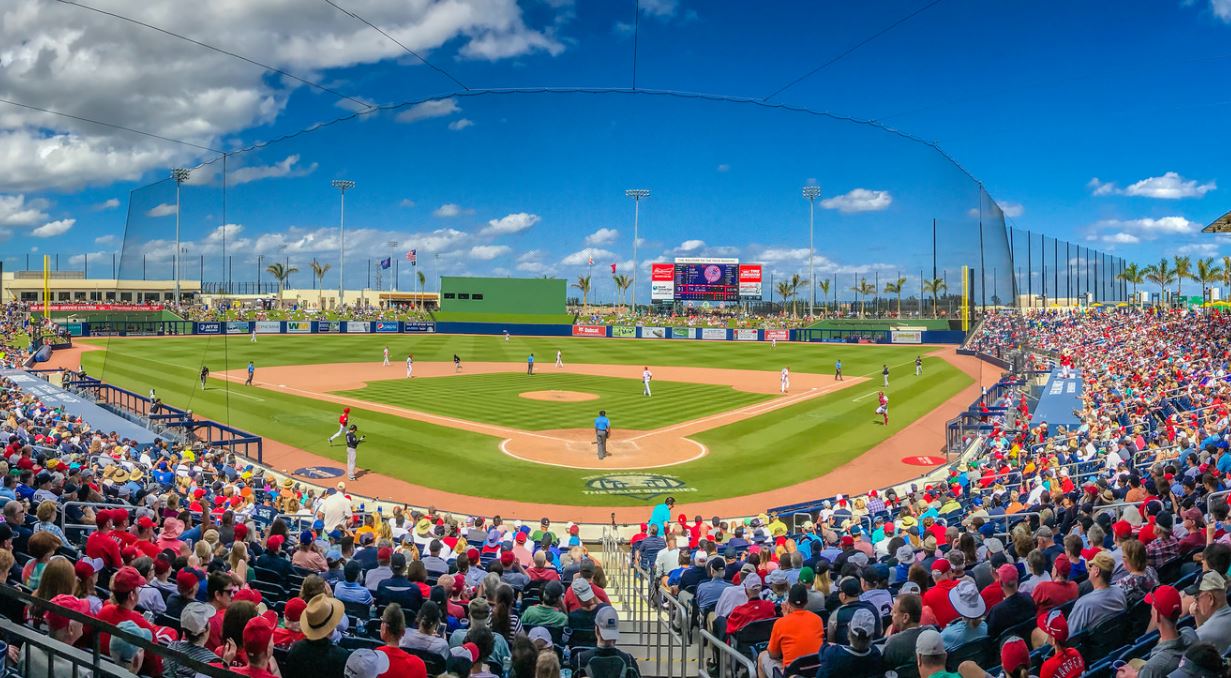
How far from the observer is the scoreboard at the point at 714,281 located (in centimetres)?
8562

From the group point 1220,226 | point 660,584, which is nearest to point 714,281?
point 1220,226

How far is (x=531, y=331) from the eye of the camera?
88.4 meters

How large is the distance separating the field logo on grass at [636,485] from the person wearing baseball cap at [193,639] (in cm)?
1600

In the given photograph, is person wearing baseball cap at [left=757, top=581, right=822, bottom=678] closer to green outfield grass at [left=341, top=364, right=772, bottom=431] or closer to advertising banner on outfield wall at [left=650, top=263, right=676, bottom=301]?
green outfield grass at [left=341, top=364, right=772, bottom=431]

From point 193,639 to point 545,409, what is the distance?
2919 cm

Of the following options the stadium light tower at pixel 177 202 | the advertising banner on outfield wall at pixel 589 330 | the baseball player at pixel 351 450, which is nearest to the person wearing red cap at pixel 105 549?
the baseball player at pixel 351 450

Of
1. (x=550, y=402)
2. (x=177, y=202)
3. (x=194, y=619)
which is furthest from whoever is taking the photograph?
(x=550, y=402)

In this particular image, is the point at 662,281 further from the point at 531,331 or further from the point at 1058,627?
the point at 1058,627

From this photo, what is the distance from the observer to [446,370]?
49781 millimetres

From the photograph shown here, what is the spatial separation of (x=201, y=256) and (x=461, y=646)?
21.0m

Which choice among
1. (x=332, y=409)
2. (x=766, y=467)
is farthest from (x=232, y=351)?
(x=766, y=467)

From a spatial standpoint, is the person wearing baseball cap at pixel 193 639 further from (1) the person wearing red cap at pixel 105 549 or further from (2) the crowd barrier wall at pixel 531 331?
(2) the crowd barrier wall at pixel 531 331

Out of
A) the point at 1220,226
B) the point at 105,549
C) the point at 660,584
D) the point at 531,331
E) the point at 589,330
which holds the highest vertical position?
the point at 1220,226

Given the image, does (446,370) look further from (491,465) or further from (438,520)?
(438,520)
